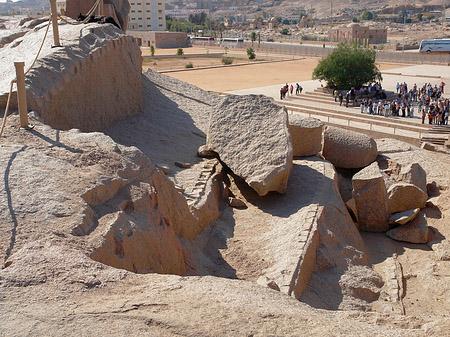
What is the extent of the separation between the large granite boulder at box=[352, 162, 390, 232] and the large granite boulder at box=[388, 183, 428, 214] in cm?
22

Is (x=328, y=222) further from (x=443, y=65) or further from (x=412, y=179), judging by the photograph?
(x=443, y=65)

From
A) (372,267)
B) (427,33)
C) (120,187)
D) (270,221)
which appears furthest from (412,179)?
(427,33)

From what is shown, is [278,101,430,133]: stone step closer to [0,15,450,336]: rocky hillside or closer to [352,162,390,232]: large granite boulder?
[0,15,450,336]: rocky hillside

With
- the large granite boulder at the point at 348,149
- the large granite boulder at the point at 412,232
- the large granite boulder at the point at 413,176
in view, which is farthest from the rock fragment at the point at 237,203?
the large granite boulder at the point at 413,176

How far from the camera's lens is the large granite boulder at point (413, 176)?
381 inches

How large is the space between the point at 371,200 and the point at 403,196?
74cm

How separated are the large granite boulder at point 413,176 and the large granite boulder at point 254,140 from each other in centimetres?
292

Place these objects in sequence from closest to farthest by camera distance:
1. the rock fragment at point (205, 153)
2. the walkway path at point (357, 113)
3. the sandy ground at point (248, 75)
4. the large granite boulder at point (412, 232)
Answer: the large granite boulder at point (412, 232)
the rock fragment at point (205, 153)
the walkway path at point (357, 113)
the sandy ground at point (248, 75)

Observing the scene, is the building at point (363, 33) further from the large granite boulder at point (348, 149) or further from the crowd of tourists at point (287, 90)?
the large granite boulder at point (348, 149)

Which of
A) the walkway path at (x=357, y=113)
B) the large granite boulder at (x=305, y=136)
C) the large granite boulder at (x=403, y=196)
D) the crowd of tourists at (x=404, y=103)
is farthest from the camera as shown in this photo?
the crowd of tourists at (x=404, y=103)

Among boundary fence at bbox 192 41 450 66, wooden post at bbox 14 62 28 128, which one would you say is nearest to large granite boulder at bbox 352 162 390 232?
wooden post at bbox 14 62 28 128

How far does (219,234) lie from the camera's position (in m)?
6.92

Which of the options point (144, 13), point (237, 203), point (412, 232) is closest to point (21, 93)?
point (237, 203)

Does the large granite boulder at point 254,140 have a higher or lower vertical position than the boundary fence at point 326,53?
lower
